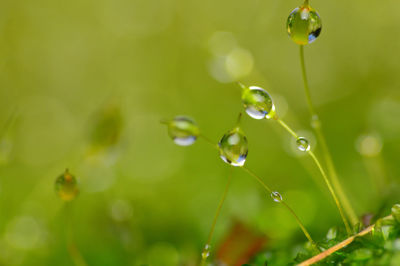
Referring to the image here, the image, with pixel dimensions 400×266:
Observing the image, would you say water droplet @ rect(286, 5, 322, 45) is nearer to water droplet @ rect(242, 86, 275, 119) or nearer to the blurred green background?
water droplet @ rect(242, 86, 275, 119)

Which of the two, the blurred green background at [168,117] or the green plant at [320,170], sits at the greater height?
the blurred green background at [168,117]

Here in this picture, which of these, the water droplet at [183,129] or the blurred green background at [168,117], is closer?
the water droplet at [183,129]

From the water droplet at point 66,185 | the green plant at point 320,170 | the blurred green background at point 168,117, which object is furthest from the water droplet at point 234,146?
the blurred green background at point 168,117

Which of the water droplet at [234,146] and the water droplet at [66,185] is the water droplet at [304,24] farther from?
the water droplet at [66,185]

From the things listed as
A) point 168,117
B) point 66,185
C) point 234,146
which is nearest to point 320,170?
point 234,146

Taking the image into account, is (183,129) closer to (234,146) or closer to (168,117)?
(234,146)
